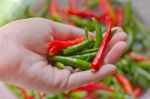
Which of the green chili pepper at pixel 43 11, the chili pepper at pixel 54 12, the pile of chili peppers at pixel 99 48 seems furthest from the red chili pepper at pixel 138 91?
the green chili pepper at pixel 43 11

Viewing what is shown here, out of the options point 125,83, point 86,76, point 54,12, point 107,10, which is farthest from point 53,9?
point 86,76

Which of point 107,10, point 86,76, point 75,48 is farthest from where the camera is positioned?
point 107,10

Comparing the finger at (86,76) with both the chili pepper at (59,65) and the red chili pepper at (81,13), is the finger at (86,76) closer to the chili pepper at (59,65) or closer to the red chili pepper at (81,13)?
the chili pepper at (59,65)

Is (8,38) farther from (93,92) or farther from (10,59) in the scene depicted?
(93,92)

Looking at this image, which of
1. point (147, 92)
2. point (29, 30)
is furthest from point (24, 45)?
point (147, 92)

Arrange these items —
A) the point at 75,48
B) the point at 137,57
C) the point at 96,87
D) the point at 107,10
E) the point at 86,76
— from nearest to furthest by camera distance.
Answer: the point at 86,76 → the point at 75,48 → the point at 96,87 → the point at 137,57 → the point at 107,10

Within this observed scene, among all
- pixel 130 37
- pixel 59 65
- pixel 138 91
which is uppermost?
pixel 59 65

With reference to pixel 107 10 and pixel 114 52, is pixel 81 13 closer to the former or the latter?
pixel 107 10
